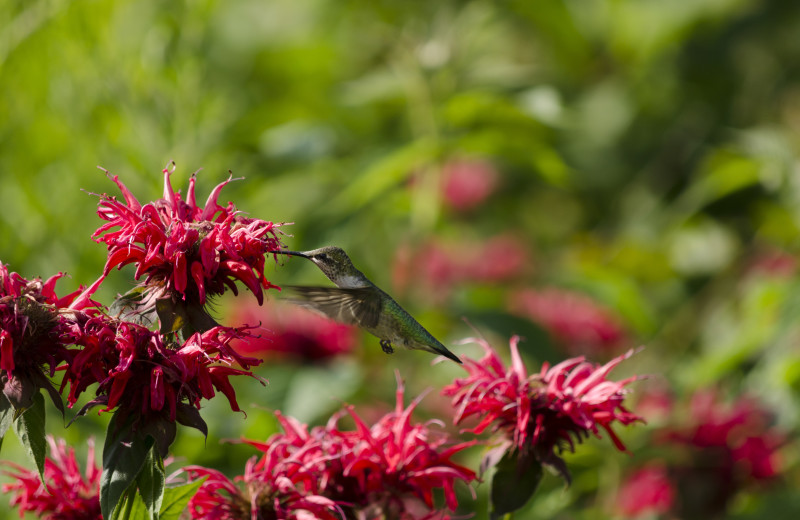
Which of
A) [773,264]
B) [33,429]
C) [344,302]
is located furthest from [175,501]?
[773,264]

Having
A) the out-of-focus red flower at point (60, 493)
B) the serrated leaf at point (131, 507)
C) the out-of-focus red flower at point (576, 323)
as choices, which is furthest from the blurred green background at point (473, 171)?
the serrated leaf at point (131, 507)

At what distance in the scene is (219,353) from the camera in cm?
88

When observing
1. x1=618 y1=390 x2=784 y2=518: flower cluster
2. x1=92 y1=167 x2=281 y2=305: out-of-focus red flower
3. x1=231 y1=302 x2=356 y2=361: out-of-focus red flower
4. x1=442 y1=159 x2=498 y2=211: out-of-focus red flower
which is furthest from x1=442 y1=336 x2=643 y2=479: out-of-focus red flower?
x1=442 y1=159 x2=498 y2=211: out-of-focus red flower

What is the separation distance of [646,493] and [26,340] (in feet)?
4.55

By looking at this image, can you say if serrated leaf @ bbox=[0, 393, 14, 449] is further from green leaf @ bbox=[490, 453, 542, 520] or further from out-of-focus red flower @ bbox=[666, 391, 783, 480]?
out-of-focus red flower @ bbox=[666, 391, 783, 480]

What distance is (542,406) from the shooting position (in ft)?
3.43

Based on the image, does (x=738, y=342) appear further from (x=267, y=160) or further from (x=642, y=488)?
(x=267, y=160)

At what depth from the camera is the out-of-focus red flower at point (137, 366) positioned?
83 centimetres

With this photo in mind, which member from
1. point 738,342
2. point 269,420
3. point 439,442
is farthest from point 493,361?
point 738,342

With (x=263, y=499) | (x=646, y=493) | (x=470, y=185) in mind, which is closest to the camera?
(x=263, y=499)

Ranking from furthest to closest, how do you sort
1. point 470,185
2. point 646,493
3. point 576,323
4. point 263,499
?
point 470,185
point 576,323
point 646,493
point 263,499

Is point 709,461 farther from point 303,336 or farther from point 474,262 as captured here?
point 474,262

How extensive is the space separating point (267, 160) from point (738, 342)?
3.26ft

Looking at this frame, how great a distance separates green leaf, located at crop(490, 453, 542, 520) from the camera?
968 millimetres
